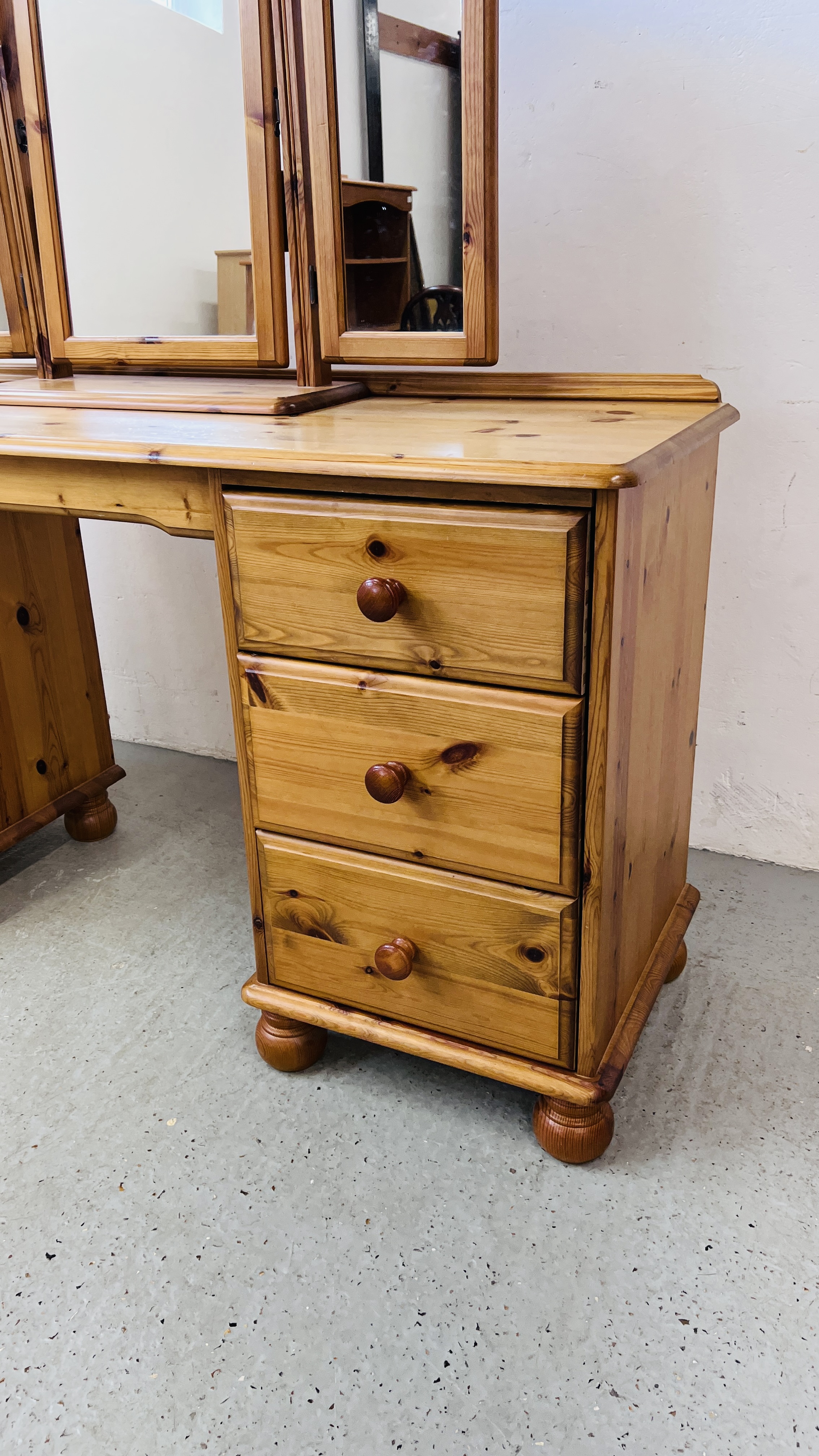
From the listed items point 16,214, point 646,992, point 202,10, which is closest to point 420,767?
point 646,992

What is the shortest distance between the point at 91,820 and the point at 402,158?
1.21 meters

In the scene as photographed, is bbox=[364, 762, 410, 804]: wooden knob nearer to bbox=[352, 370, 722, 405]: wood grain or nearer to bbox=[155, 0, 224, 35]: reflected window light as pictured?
bbox=[352, 370, 722, 405]: wood grain

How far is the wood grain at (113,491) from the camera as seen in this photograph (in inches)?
43.0

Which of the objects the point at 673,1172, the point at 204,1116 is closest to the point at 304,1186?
the point at 204,1116

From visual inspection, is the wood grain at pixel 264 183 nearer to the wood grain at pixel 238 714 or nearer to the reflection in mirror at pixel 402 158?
the reflection in mirror at pixel 402 158

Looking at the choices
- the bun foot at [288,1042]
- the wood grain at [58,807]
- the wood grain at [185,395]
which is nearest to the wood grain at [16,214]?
the wood grain at [185,395]

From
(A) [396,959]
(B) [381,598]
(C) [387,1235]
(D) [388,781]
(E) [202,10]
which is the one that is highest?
(E) [202,10]

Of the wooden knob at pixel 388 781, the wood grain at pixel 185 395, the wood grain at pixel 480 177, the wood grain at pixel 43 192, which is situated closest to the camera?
the wooden knob at pixel 388 781

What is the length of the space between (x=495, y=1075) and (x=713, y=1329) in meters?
0.31

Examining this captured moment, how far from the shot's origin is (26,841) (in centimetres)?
188

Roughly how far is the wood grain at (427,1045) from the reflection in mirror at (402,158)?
0.87 m

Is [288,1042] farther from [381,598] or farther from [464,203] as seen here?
[464,203]

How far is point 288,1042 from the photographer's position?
4.14 ft

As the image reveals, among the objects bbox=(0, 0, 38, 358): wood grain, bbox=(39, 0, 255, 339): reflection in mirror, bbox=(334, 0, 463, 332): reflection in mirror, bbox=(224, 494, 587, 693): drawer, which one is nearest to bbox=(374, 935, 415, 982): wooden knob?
bbox=(224, 494, 587, 693): drawer
